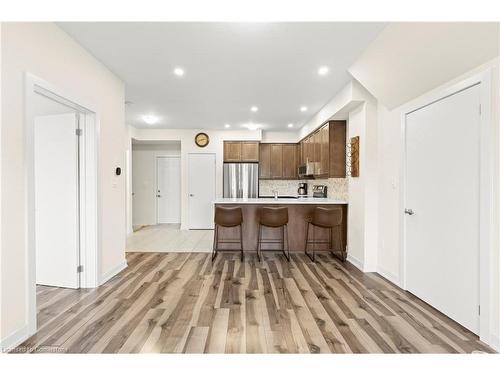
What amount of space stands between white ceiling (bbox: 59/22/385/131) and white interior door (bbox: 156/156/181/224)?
2838 mm

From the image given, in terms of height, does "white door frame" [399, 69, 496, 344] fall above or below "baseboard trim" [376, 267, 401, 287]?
above

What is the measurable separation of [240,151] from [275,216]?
3.12m

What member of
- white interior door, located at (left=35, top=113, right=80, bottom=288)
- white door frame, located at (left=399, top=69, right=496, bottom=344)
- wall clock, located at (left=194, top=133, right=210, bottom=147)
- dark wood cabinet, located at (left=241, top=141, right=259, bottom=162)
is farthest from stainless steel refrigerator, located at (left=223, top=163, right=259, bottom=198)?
white door frame, located at (left=399, top=69, right=496, bottom=344)

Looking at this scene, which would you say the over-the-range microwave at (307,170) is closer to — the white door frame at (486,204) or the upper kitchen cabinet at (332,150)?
the upper kitchen cabinet at (332,150)

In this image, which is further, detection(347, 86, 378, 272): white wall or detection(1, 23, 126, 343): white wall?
detection(347, 86, 378, 272): white wall

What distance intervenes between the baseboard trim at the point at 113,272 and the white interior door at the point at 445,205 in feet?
12.1

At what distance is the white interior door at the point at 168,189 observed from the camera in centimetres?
755

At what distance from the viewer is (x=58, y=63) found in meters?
2.36

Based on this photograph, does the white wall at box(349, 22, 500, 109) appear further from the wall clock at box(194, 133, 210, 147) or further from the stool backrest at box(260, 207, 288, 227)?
the wall clock at box(194, 133, 210, 147)

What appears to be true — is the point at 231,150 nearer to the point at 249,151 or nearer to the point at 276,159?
the point at 249,151

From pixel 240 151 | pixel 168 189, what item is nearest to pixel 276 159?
pixel 240 151

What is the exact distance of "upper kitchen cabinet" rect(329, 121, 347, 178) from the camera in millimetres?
4422
